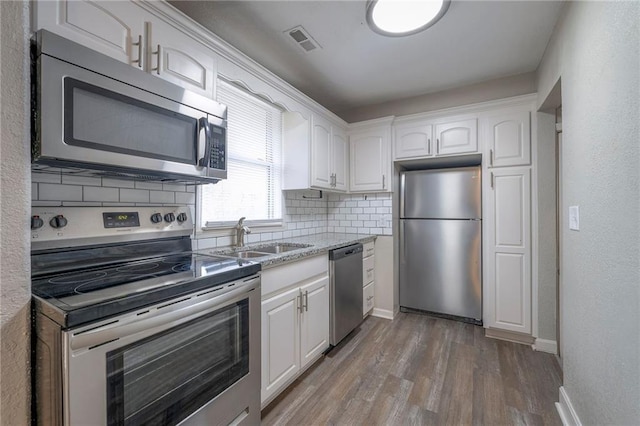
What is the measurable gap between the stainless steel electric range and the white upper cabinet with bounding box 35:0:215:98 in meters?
0.71

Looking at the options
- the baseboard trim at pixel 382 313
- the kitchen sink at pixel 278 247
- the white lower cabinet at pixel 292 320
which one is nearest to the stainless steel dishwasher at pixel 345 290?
the white lower cabinet at pixel 292 320

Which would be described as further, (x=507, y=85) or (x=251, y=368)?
(x=507, y=85)

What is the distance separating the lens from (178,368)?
1089 mm

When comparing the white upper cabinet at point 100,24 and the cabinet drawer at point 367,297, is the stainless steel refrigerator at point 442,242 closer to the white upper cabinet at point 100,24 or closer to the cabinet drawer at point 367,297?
the cabinet drawer at point 367,297

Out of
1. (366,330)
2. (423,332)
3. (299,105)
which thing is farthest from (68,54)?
(423,332)

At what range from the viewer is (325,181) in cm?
282

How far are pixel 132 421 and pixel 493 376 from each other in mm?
2215

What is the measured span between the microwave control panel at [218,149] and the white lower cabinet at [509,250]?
2401mm

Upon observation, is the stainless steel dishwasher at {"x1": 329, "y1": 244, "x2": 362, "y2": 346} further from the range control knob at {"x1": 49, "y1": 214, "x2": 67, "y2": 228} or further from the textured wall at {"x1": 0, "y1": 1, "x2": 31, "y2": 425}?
the textured wall at {"x1": 0, "y1": 1, "x2": 31, "y2": 425}

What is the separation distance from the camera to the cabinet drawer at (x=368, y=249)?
2906 millimetres

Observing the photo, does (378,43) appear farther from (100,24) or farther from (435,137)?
(100,24)

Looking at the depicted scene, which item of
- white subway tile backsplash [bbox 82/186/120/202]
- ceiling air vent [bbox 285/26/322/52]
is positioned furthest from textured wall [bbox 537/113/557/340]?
white subway tile backsplash [bbox 82/186/120/202]

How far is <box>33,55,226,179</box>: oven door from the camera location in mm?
979

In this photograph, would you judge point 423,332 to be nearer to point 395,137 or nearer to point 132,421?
point 395,137
